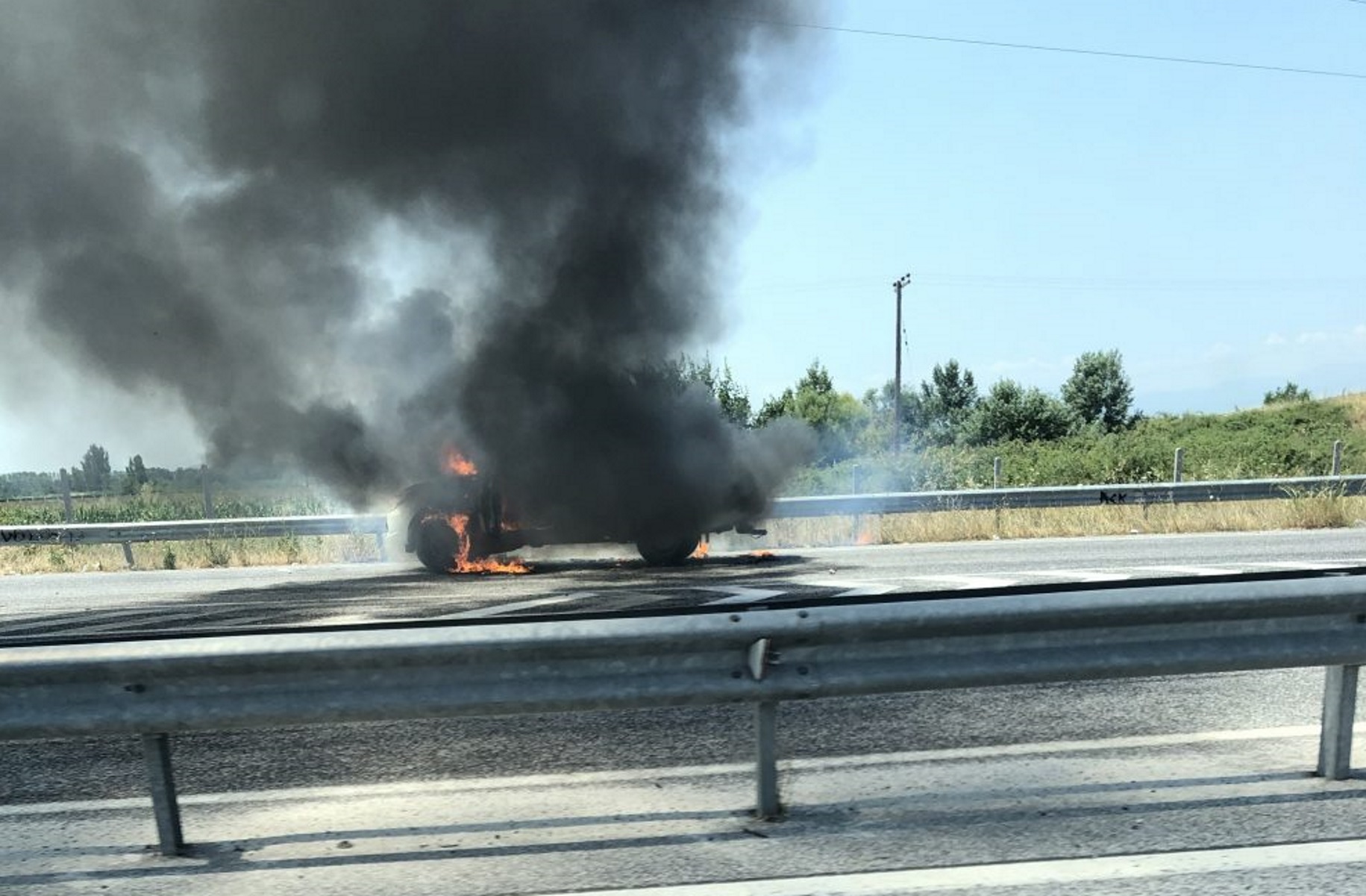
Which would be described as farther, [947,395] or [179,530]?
[947,395]

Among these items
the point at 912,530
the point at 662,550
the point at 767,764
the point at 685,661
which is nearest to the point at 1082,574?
the point at 662,550

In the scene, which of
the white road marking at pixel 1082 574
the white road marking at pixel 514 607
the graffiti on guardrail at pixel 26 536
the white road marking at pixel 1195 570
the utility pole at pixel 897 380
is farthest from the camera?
the utility pole at pixel 897 380

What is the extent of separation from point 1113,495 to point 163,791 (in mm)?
13918

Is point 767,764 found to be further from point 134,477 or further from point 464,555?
point 134,477

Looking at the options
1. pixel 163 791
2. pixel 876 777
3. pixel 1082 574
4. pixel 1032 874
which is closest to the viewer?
pixel 1032 874

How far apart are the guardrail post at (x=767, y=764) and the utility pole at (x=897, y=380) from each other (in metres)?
39.6

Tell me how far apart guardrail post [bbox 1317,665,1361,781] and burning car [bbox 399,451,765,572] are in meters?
8.82

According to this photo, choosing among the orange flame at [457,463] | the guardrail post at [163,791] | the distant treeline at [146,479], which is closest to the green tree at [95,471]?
the distant treeline at [146,479]

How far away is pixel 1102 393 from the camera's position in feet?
202

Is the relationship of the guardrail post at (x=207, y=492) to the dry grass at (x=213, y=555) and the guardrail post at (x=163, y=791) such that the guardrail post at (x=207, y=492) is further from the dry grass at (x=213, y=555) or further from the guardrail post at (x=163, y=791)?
the guardrail post at (x=163, y=791)

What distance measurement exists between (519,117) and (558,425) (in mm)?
5278

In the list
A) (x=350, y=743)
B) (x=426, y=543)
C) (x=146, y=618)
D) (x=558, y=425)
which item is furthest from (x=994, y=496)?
(x=350, y=743)

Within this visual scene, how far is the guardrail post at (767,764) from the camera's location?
11.0ft

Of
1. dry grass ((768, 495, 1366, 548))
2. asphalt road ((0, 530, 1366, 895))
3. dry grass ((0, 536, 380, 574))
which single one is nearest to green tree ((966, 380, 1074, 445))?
dry grass ((768, 495, 1366, 548))
